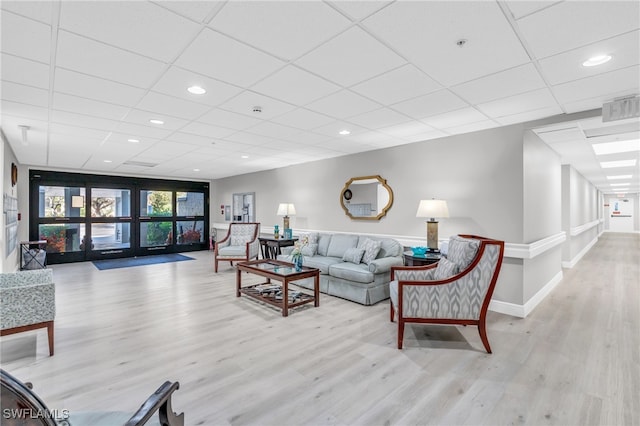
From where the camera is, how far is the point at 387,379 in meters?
2.39

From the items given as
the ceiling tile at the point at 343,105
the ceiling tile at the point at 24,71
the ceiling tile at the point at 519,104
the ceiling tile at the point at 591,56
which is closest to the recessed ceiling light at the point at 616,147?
the ceiling tile at the point at 519,104

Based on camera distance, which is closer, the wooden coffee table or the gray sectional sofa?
the wooden coffee table

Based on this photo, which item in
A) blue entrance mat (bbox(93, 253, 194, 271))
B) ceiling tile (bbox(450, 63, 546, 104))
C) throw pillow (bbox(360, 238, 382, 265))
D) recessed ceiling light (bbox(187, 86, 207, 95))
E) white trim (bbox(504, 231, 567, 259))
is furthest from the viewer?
blue entrance mat (bbox(93, 253, 194, 271))

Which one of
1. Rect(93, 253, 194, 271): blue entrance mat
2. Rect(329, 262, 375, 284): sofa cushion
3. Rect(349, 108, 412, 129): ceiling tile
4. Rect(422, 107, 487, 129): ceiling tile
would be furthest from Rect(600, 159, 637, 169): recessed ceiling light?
Rect(93, 253, 194, 271): blue entrance mat

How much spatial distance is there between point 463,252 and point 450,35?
198cm

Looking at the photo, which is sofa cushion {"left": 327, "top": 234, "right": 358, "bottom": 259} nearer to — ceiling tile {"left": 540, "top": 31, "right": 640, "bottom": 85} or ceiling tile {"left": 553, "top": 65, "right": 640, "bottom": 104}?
ceiling tile {"left": 553, "top": 65, "right": 640, "bottom": 104}

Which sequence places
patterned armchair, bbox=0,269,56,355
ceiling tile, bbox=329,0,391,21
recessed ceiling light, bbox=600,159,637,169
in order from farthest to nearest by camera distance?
recessed ceiling light, bbox=600,159,637,169, patterned armchair, bbox=0,269,56,355, ceiling tile, bbox=329,0,391,21

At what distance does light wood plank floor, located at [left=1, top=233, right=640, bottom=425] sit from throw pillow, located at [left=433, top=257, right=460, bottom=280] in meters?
0.64

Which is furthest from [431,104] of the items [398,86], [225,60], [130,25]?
[130,25]

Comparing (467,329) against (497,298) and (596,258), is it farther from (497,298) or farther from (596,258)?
(596,258)

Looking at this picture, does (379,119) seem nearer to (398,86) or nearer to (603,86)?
(398,86)

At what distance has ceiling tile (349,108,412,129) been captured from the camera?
11.4 feet

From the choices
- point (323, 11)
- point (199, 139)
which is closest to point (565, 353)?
point (323, 11)

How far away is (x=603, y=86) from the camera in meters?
2.69
